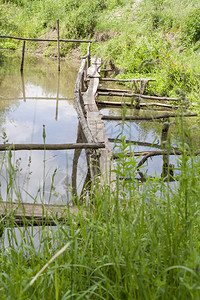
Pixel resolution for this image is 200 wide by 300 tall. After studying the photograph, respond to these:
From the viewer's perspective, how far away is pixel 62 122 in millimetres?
8820

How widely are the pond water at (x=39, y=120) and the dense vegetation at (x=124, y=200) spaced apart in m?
1.10

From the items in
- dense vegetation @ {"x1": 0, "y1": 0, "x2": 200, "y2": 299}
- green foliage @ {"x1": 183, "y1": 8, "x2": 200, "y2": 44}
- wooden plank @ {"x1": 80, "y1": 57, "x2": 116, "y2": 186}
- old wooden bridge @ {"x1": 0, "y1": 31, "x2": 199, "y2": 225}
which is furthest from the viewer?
green foliage @ {"x1": 183, "y1": 8, "x2": 200, "y2": 44}

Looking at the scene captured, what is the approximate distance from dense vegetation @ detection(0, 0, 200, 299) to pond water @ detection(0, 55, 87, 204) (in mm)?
1100

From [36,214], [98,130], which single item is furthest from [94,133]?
[36,214]

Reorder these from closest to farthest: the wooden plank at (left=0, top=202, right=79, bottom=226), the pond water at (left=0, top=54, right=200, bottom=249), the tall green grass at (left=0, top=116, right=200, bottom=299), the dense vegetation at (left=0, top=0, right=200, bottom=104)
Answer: the tall green grass at (left=0, top=116, right=200, bottom=299) → the wooden plank at (left=0, top=202, right=79, bottom=226) → the pond water at (left=0, top=54, right=200, bottom=249) → the dense vegetation at (left=0, top=0, right=200, bottom=104)

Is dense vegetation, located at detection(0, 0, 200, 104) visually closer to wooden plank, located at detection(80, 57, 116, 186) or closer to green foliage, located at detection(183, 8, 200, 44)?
green foliage, located at detection(183, 8, 200, 44)

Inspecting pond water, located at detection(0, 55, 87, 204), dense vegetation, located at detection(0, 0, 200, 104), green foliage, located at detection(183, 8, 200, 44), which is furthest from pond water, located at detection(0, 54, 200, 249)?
green foliage, located at detection(183, 8, 200, 44)

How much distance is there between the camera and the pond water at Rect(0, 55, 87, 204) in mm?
5156

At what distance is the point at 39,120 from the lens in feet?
29.0

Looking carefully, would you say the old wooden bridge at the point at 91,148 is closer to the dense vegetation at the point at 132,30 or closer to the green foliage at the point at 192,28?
the dense vegetation at the point at 132,30

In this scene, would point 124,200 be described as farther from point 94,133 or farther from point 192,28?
point 192,28

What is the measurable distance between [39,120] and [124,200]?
7304mm

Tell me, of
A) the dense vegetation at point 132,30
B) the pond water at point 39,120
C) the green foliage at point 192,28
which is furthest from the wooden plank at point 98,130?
the green foliage at point 192,28

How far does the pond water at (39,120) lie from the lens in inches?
203
